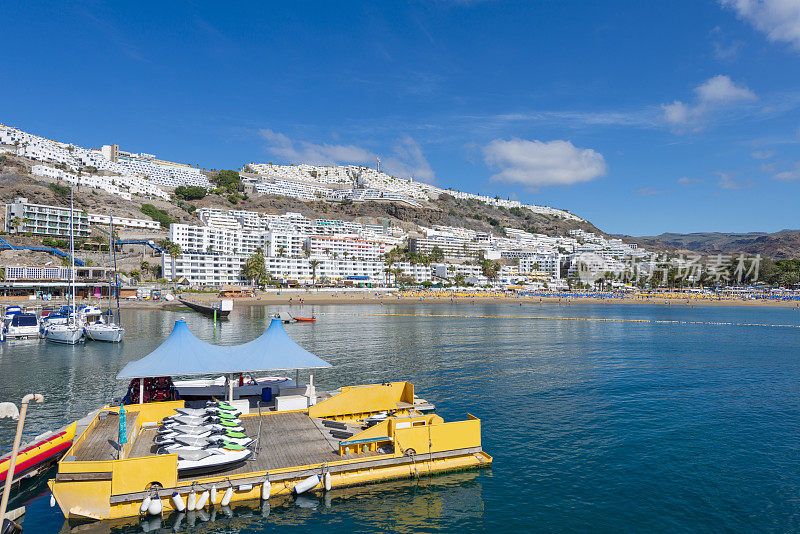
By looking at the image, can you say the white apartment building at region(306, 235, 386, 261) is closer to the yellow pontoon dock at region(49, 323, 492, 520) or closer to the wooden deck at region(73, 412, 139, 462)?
the yellow pontoon dock at region(49, 323, 492, 520)

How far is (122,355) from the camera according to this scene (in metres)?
39.5

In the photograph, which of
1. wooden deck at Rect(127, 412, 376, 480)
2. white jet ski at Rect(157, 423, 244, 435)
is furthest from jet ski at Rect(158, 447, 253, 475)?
white jet ski at Rect(157, 423, 244, 435)

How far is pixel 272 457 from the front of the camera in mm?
14547

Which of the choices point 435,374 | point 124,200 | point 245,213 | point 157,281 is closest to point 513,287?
point 245,213

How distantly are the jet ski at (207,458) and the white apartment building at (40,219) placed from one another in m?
137

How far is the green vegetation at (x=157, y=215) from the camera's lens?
505 feet

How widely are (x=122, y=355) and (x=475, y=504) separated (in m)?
35.3

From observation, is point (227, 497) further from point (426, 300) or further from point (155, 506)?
point (426, 300)

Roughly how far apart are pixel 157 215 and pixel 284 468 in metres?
162

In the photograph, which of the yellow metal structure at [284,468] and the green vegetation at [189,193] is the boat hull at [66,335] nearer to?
the yellow metal structure at [284,468]

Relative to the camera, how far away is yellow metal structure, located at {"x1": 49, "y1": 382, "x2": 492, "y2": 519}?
12.3 metres

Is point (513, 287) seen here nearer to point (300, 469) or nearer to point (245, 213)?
point (245, 213)

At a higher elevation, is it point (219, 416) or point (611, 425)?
point (219, 416)

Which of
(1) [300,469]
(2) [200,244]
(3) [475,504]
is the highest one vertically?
(2) [200,244]
